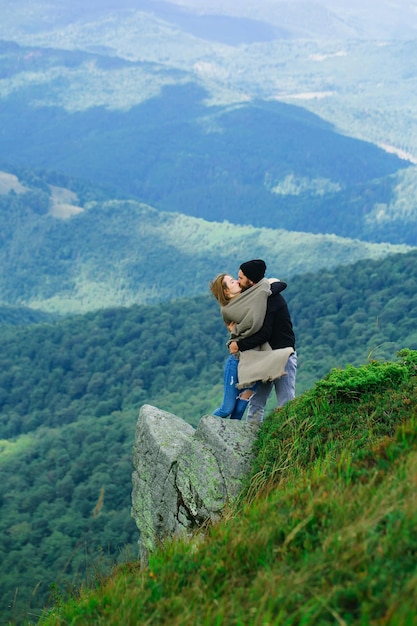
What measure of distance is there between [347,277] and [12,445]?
3690 cm

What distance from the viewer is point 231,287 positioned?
13172 millimetres

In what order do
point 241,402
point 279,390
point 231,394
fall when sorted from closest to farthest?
point 279,390 < point 231,394 < point 241,402

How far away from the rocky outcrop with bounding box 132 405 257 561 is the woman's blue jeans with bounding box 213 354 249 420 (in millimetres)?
593

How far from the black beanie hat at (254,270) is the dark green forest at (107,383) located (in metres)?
21.0

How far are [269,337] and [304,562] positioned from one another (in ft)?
20.7

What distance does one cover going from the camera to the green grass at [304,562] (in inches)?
247

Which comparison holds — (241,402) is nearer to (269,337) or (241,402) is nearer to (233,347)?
(233,347)

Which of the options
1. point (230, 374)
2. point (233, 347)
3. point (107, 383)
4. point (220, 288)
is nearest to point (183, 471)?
point (230, 374)

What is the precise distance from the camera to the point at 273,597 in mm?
6613

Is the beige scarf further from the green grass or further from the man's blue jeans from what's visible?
the green grass

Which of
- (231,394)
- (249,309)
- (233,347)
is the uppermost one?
(249,309)

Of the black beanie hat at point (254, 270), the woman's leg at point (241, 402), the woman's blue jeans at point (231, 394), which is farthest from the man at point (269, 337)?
the woman's blue jeans at point (231, 394)

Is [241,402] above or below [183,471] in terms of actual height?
above

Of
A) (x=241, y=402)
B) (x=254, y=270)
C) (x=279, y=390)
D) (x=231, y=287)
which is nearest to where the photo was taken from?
(x=254, y=270)
